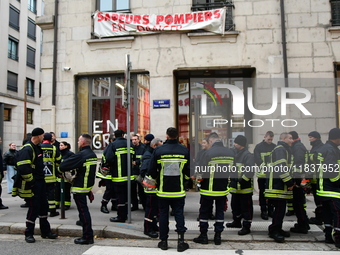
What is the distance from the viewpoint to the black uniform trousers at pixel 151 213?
20.2 ft

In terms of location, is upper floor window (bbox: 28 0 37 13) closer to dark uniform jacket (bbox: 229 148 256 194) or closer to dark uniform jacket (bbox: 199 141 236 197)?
dark uniform jacket (bbox: 229 148 256 194)

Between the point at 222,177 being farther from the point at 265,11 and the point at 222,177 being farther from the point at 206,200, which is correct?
the point at 265,11

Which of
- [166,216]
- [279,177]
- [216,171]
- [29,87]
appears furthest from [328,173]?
[29,87]

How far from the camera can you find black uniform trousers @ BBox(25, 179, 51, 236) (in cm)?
581

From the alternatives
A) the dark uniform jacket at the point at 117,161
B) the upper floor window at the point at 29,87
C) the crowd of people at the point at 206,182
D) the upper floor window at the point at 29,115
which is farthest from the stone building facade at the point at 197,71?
the upper floor window at the point at 29,87

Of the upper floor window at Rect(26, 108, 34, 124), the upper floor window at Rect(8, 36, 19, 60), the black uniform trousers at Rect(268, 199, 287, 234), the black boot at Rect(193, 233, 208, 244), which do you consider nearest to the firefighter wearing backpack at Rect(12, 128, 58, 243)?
the black boot at Rect(193, 233, 208, 244)

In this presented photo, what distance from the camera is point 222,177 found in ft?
18.7

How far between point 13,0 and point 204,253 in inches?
1280

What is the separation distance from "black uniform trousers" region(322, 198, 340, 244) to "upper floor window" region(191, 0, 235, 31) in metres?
6.74

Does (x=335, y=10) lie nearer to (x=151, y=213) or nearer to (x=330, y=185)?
(x=330, y=185)

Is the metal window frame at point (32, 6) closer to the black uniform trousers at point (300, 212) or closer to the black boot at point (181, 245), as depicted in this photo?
the black boot at point (181, 245)

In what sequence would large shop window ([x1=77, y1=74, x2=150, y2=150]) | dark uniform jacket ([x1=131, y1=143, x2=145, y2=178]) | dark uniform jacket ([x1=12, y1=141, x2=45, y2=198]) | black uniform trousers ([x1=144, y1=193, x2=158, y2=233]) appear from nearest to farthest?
dark uniform jacket ([x1=12, y1=141, x2=45, y2=198]) < black uniform trousers ([x1=144, y1=193, x2=158, y2=233]) < dark uniform jacket ([x1=131, y1=143, x2=145, y2=178]) < large shop window ([x1=77, y1=74, x2=150, y2=150])

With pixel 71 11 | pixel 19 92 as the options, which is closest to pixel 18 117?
pixel 19 92

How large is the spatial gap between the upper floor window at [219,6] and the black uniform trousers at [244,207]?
20.1 ft
